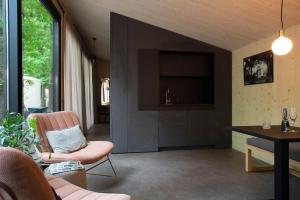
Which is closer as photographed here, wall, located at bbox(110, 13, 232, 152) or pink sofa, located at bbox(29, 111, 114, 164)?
pink sofa, located at bbox(29, 111, 114, 164)

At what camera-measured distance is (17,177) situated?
3.12 feet

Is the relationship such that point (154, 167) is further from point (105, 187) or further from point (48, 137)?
point (48, 137)

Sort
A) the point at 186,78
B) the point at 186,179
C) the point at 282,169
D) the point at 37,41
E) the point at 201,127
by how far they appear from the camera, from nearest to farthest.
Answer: the point at 282,169 < the point at 186,179 < the point at 37,41 < the point at 201,127 < the point at 186,78

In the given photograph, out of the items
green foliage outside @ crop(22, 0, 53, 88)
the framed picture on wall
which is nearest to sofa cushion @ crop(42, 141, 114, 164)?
green foliage outside @ crop(22, 0, 53, 88)

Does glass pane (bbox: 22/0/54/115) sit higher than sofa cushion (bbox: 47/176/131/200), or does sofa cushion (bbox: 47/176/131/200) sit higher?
glass pane (bbox: 22/0/54/115)

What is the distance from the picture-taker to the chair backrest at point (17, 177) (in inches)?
37.0

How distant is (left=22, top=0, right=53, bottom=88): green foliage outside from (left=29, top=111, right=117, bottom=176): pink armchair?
24.6 inches

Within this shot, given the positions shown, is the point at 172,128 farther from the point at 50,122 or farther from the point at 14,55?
the point at 14,55

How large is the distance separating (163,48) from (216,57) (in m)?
1.14

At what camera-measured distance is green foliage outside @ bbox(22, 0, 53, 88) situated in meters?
3.11

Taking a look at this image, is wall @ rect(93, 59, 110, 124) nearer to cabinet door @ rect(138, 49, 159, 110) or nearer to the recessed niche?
the recessed niche

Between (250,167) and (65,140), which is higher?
(65,140)

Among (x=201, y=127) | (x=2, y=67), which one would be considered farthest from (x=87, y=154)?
(x=201, y=127)

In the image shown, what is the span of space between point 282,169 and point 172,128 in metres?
2.96
